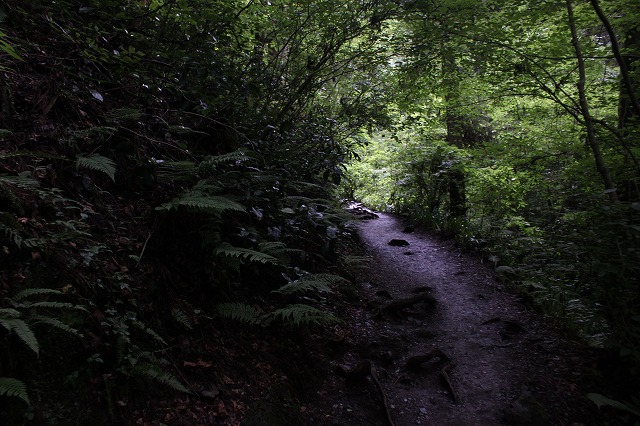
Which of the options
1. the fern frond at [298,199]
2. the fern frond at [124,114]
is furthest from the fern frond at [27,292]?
the fern frond at [298,199]

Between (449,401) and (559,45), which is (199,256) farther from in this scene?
(559,45)

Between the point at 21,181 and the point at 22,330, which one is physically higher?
the point at 21,181

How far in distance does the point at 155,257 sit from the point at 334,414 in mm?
2573

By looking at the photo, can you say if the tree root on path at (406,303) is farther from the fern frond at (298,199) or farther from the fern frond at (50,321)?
the fern frond at (50,321)

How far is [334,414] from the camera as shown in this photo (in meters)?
4.02

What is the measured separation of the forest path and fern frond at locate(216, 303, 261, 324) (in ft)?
4.30

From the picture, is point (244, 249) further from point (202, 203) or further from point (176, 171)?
point (176, 171)

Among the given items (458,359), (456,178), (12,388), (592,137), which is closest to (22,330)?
(12,388)

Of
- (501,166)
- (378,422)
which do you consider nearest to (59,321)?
(378,422)

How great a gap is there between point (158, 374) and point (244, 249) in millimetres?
1445

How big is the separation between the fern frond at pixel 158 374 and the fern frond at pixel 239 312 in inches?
37.9

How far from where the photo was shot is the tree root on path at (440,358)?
4.75 metres

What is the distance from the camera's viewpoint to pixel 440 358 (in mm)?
5324

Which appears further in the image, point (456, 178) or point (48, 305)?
point (456, 178)
